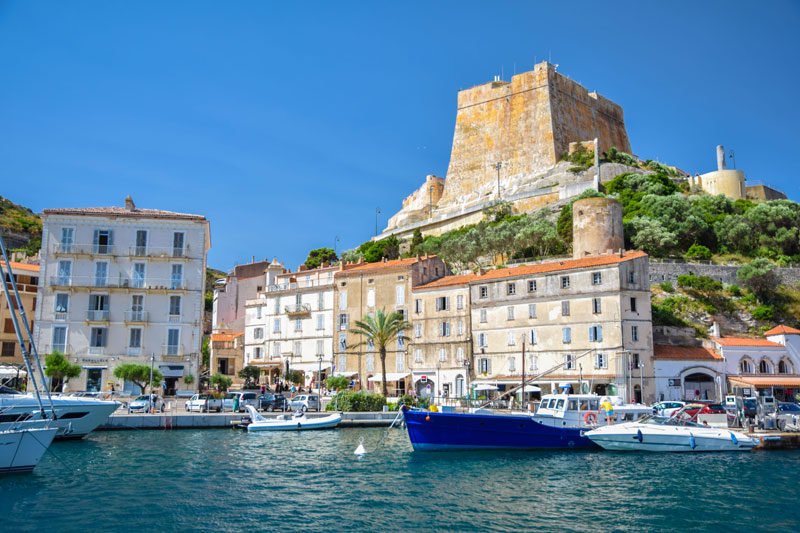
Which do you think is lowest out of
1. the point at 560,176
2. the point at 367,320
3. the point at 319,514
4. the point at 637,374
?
the point at 319,514

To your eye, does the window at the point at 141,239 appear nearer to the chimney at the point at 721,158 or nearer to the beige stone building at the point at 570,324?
the beige stone building at the point at 570,324

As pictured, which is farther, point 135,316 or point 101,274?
point 101,274

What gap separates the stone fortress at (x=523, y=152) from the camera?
8275 centimetres

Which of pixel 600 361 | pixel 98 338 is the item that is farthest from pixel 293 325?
pixel 600 361

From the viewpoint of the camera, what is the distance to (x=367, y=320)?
53969mm

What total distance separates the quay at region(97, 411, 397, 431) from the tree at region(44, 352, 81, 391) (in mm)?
6739

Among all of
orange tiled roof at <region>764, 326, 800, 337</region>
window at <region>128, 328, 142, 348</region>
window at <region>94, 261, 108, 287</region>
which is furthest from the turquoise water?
orange tiled roof at <region>764, 326, 800, 337</region>

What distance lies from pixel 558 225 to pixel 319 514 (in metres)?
54.5

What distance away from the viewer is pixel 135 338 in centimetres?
4819

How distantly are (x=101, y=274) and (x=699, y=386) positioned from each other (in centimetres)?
4149

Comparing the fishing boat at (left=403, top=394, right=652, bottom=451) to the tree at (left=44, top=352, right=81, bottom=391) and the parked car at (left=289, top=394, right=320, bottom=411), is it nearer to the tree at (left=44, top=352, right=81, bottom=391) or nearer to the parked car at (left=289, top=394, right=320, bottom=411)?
the parked car at (left=289, top=394, right=320, bottom=411)

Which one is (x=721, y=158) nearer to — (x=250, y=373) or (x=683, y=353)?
(x=683, y=353)

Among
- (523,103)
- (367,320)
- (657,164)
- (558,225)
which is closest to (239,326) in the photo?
(367,320)

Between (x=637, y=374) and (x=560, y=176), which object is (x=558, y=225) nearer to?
(x=560, y=176)
